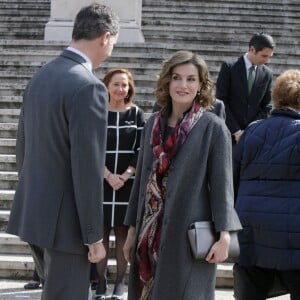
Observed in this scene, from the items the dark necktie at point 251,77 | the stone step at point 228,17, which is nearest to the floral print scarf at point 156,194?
the dark necktie at point 251,77

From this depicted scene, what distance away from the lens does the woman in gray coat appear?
3062mm

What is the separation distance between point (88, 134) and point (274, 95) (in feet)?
4.11

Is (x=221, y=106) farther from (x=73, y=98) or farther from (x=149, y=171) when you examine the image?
(x=73, y=98)

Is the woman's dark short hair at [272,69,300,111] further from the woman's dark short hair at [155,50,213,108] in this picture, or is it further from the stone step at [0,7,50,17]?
the stone step at [0,7,50,17]

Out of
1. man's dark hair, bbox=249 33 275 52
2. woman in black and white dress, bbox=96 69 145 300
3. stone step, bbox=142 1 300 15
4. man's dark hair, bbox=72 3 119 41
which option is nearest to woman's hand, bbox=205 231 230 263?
man's dark hair, bbox=72 3 119 41

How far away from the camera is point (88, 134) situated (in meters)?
2.88

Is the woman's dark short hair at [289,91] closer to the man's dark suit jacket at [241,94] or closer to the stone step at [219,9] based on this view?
the man's dark suit jacket at [241,94]

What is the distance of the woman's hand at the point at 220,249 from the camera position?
303cm

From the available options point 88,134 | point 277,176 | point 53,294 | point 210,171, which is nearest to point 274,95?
point 277,176

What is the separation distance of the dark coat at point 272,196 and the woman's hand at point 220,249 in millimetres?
480

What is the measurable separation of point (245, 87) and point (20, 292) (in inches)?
101

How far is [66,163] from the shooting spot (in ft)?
9.68

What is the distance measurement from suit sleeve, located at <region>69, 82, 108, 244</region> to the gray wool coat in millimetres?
353

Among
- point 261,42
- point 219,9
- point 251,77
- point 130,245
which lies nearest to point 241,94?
point 251,77
